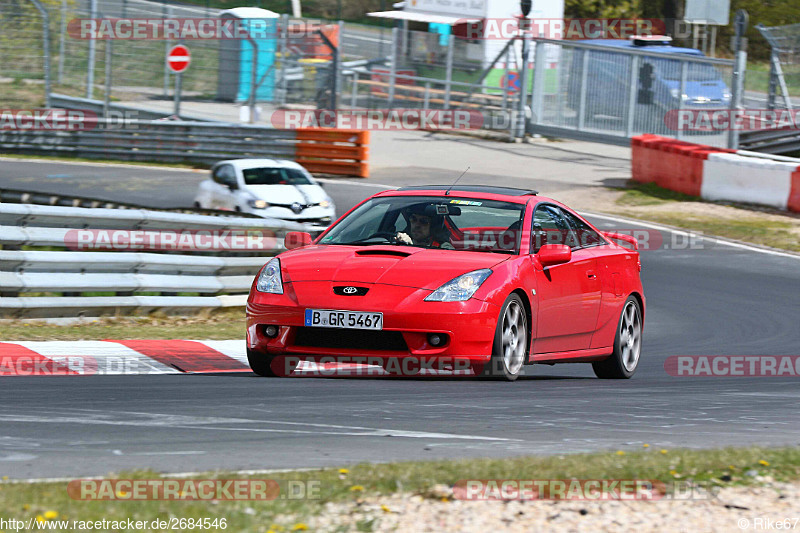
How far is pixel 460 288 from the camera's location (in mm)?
7379

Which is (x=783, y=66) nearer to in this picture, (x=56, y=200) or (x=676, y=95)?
(x=676, y=95)

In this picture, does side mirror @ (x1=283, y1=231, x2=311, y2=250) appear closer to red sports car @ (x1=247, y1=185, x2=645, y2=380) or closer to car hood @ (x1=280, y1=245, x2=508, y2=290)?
red sports car @ (x1=247, y1=185, x2=645, y2=380)

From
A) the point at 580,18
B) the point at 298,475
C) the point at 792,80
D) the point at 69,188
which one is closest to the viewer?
the point at 298,475

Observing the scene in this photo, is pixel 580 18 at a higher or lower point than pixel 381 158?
higher

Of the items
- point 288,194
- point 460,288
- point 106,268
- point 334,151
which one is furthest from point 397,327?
point 334,151

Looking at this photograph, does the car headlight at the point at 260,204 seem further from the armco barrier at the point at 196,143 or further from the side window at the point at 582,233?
the side window at the point at 582,233

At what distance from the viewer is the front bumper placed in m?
7.23

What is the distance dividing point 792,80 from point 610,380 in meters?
17.2

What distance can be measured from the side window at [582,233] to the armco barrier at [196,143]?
16.6 m

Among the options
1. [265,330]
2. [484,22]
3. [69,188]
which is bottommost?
[69,188]

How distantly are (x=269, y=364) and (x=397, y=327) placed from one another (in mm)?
1006

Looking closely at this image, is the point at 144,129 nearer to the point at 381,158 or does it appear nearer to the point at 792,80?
the point at 381,158

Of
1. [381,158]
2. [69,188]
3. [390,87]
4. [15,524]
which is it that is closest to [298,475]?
[15,524]

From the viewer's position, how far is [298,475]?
183 inches
